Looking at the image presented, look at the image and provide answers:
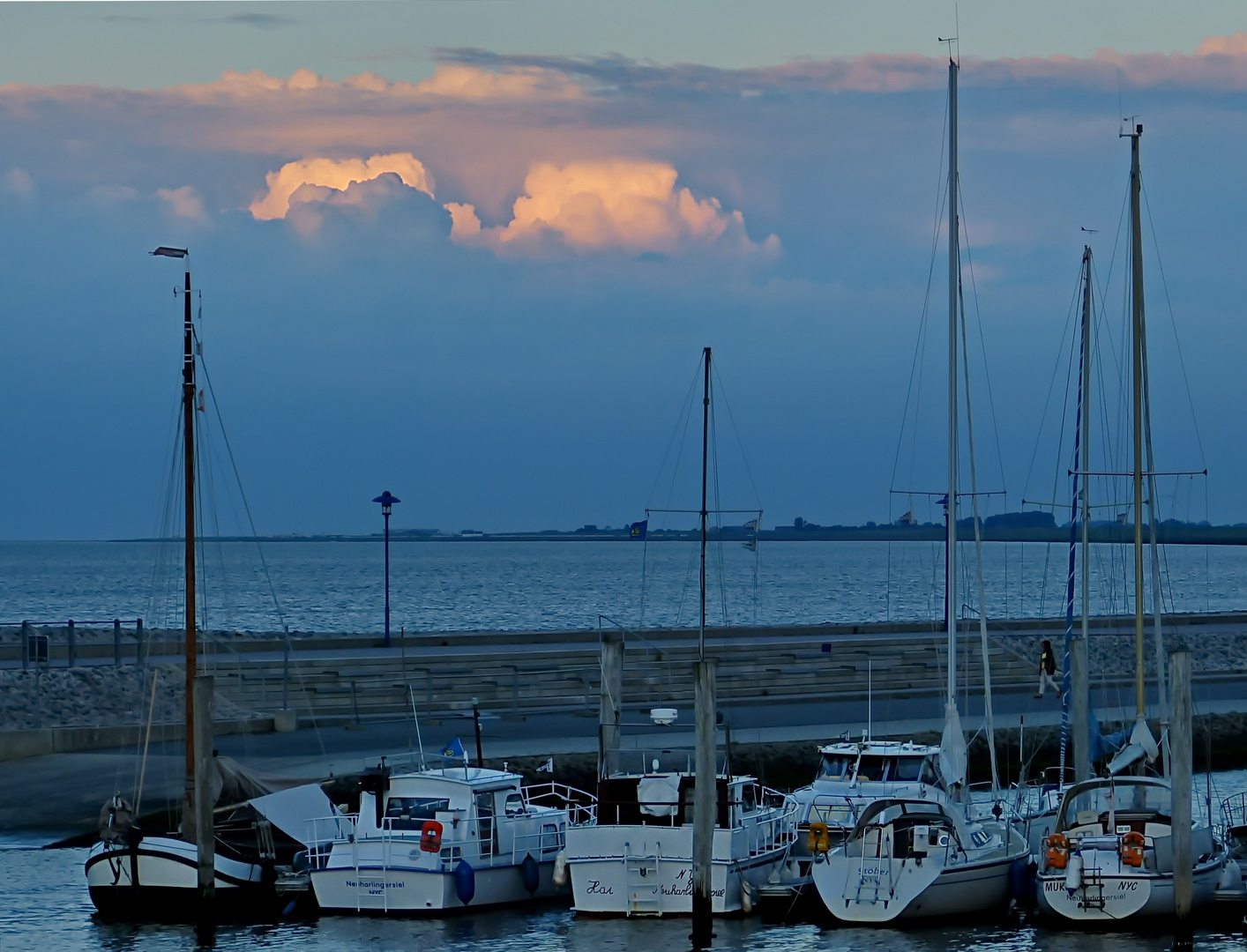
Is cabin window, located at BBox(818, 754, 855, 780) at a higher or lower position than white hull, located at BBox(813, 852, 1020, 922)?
higher

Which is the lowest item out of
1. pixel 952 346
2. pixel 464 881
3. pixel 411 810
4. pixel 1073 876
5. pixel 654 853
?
pixel 464 881

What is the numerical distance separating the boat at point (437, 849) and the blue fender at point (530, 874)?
0.01 meters

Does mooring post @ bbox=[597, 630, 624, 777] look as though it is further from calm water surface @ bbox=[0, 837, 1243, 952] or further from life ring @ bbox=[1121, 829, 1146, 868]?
life ring @ bbox=[1121, 829, 1146, 868]

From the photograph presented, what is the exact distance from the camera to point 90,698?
126 feet

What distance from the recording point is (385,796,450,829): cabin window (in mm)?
25969

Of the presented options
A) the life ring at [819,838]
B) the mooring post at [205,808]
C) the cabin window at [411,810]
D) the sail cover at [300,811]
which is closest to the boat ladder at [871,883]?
the life ring at [819,838]

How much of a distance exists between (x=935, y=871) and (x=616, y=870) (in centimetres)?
475

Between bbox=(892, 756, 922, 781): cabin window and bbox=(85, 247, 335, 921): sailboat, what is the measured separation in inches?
394

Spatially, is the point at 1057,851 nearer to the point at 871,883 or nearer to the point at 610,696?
the point at 871,883

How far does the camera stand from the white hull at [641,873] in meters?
25.2

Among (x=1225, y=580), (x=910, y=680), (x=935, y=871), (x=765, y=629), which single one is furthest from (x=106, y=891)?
(x=1225, y=580)

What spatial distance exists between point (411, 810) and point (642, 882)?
3.84 m

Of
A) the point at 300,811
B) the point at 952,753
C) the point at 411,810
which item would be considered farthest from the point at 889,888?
the point at 300,811

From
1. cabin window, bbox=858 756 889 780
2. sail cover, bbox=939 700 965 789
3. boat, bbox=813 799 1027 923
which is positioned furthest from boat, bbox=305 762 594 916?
sail cover, bbox=939 700 965 789
